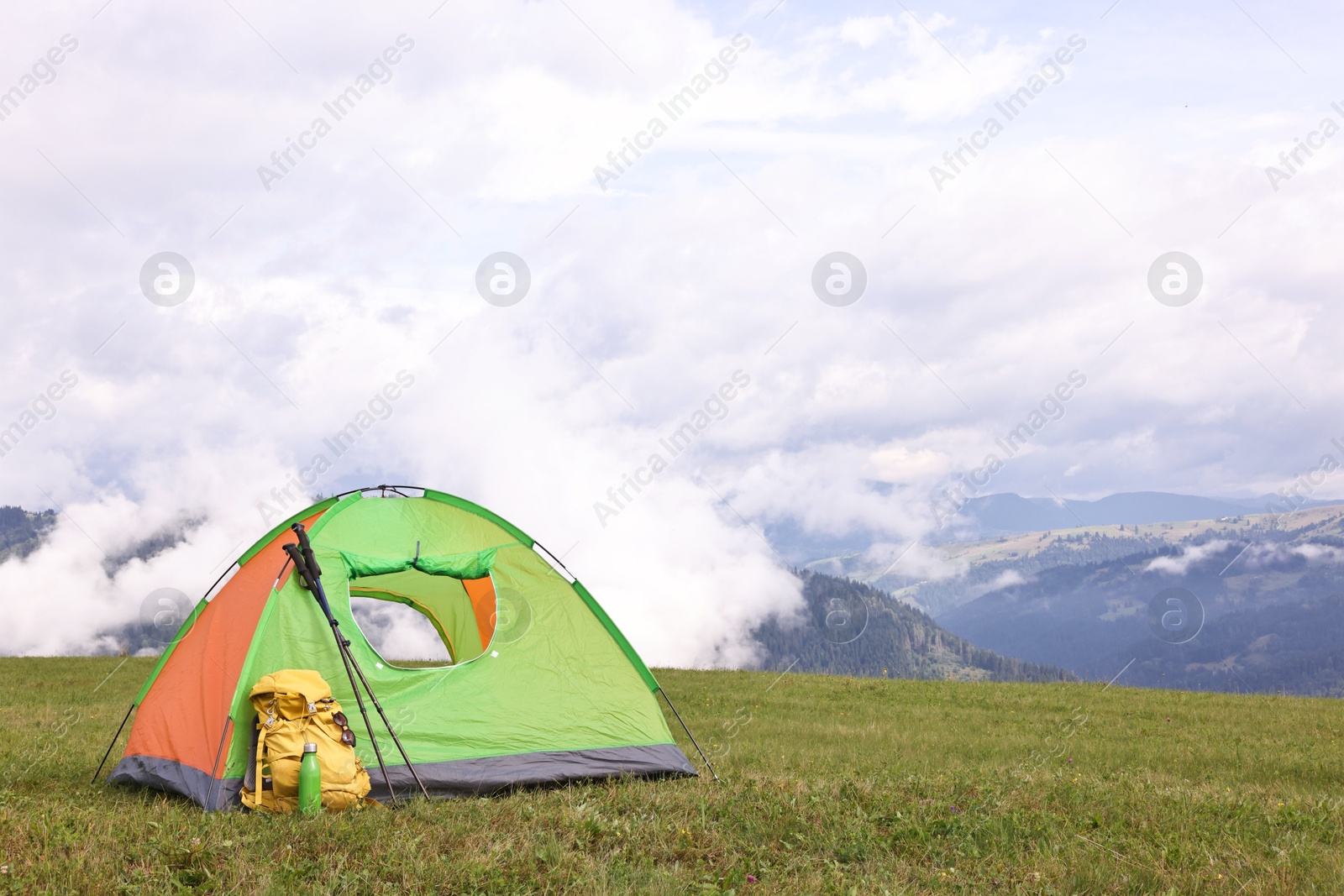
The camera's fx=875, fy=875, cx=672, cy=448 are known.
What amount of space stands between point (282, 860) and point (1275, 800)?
394 inches

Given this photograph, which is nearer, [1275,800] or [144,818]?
[144,818]

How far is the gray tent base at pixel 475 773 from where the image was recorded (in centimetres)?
905

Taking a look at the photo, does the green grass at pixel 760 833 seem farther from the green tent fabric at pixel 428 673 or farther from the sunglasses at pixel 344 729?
the sunglasses at pixel 344 729

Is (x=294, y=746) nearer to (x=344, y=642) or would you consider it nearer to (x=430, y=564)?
(x=344, y=642)

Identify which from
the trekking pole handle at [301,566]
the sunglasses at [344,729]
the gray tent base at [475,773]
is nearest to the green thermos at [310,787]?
the sunglasses at [344,729]

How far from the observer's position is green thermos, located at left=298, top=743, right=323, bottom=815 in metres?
A: 8.38

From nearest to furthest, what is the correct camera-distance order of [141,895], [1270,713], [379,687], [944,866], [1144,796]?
[141,895]
[944,866]
[1144,796]
[379,687]
[1270,713]

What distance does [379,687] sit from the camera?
10.0 m

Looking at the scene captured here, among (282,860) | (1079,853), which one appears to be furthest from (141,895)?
(1079,853)

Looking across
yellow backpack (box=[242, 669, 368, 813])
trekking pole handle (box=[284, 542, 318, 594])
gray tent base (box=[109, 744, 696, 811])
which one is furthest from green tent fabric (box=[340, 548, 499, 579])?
gray tent base (box=[109, 744, 696, 811])

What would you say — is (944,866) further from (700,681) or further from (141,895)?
(700,681)

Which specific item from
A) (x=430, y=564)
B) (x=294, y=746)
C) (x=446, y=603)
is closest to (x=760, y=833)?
(x=294, y=746)

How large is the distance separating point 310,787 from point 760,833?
4.33 metres

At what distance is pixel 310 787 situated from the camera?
8445 mm
